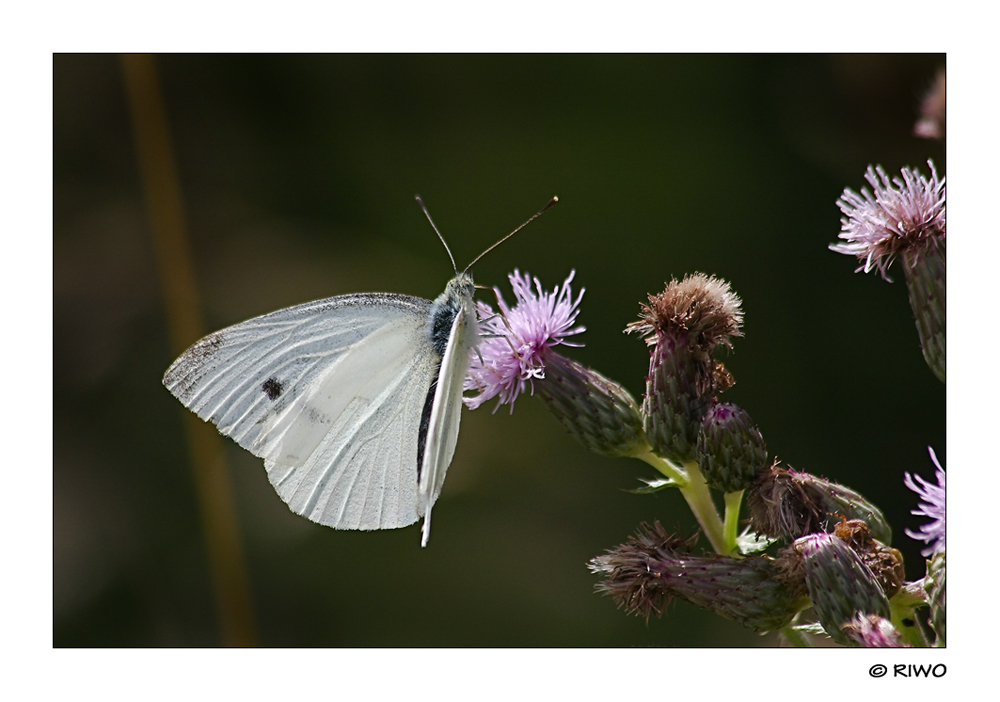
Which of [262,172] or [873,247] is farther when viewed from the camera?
[262,172]

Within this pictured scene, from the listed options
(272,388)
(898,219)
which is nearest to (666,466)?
(898,219)

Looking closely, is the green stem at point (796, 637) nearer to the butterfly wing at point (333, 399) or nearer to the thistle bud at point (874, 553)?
the thistle bud at point (874, 553)

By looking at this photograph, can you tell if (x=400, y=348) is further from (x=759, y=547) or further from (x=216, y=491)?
(x=216, y=491)

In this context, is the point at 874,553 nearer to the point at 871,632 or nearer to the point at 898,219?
the point at 871,632

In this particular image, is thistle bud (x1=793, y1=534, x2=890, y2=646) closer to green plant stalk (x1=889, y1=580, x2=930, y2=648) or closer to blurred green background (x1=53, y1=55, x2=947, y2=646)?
green plant stalk (x1=889, y1=580, x2=930, y2=648)

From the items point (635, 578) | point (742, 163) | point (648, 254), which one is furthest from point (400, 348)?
point (742, 163)

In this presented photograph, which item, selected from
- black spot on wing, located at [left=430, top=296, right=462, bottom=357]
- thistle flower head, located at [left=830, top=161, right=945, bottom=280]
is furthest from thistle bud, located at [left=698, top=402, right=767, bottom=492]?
black spot on wing, located at [left=430, top=296, right=462, bottom=357]

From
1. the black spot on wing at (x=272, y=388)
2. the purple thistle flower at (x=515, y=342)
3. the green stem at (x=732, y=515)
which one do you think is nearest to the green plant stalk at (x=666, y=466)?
the green stem at (x=732, y=515)
